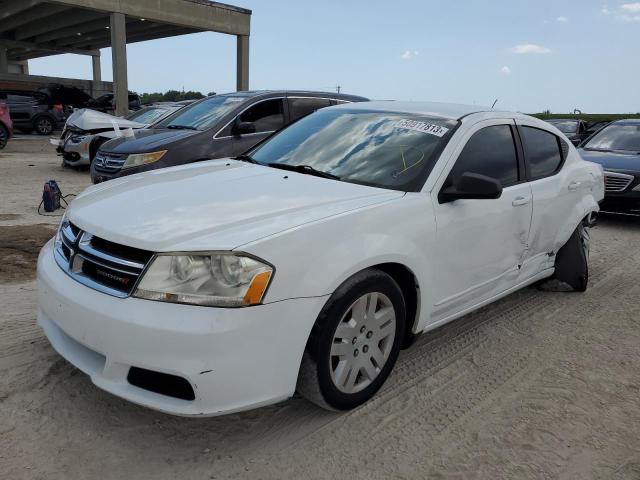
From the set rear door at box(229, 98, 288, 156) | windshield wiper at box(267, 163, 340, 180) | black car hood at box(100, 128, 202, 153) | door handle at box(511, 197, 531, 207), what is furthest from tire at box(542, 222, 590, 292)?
black car hood at box(100, 128, 202, 153)

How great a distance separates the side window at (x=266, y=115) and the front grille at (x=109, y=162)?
5.52ft

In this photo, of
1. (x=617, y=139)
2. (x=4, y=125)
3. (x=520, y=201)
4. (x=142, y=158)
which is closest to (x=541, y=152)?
(x=520, y=201)

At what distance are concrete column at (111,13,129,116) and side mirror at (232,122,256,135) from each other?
1943cm

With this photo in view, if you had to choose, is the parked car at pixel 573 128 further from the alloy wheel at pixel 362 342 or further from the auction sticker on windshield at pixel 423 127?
the alloy wheel at pixel 362 342

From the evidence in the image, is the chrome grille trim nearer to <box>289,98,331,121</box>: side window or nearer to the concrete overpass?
<box>289,98,331,121</box>: side window

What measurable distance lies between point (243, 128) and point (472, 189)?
4611mm

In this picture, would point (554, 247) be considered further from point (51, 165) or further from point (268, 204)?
point (51, 165)

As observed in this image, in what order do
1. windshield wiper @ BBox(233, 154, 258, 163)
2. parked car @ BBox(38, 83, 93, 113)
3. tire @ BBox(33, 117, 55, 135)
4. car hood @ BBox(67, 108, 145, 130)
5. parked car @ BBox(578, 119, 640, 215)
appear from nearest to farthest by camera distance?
windshield wiper @ BBox(233, 154, 258, 163) → parked car @ BBox(578, 119, 640, 215) → car hood @ BBox(67, 108, 145, 130) → tire @ BBox(33, 117, 55, 135) → parked car @ BBox(38, 83, 93, 113)

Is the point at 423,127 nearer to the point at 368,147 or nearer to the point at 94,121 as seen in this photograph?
the point at 368,147

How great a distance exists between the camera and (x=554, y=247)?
4.32 metres

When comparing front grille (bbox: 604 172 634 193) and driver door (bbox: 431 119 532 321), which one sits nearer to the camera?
driver door (bbox: 431 119 532 321)

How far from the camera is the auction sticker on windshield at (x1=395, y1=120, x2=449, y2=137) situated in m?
3.34

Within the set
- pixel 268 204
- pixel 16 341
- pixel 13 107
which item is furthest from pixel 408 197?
pixel 13 107

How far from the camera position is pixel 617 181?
7.89 m
